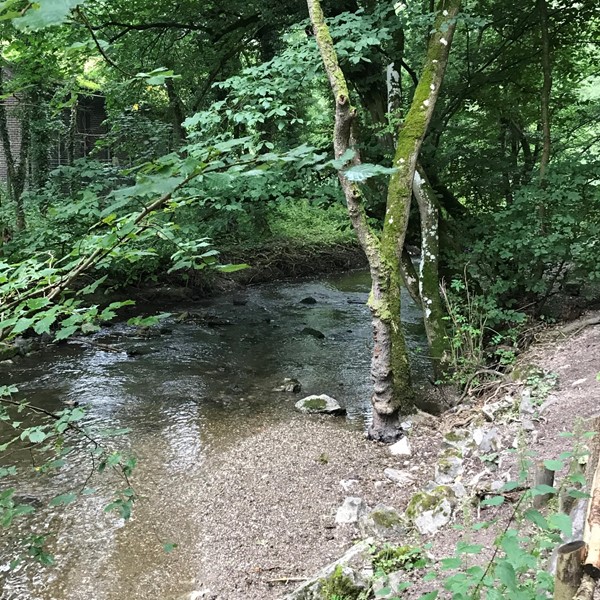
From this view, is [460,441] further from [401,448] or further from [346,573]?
[346,573]

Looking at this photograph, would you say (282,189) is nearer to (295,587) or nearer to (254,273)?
(295,587)

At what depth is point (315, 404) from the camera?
7.07m

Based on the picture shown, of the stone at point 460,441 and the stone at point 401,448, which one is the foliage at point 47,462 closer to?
the stone at point 401,448

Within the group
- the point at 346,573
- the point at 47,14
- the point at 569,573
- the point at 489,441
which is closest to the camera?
the point at 47,14

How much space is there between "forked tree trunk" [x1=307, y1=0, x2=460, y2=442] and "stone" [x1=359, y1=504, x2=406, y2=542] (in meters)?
1.76

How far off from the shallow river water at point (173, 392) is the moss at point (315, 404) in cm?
27

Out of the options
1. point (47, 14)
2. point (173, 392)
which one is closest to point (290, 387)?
point (173, 392)

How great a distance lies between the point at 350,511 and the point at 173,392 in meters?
4.18

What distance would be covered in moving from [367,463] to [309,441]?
0.82 meters

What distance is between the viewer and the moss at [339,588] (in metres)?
3.28

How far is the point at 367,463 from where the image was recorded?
5.37 m

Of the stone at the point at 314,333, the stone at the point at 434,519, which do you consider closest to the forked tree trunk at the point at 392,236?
the stone at the point at 434,519

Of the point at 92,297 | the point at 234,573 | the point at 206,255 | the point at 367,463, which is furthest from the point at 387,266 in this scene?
the point at 92,297

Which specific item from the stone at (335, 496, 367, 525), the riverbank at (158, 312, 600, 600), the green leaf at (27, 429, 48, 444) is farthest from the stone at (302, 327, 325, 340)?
the green leaf at (27, 429, 48, 444)
